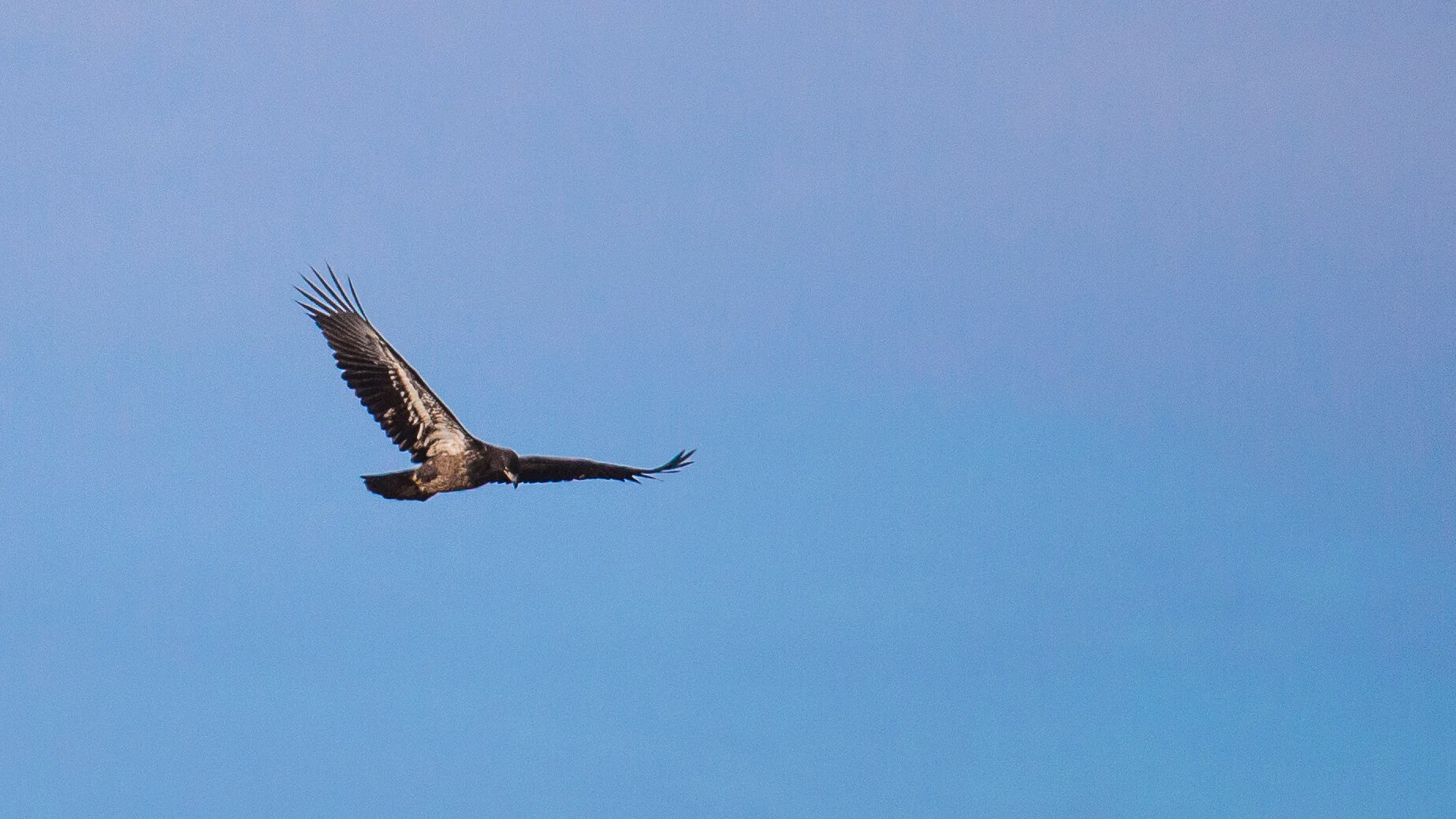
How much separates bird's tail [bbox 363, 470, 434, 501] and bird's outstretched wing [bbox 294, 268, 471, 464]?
0.42m

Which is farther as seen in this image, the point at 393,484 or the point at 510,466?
the point at 510,466

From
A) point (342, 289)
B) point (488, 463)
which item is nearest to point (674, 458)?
point (488, 463)

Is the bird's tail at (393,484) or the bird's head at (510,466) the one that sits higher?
the bird's head at (510,466)

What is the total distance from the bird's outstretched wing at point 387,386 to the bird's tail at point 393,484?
1.37ft

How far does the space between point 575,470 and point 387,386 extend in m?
3.50

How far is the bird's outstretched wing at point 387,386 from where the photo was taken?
24.7 metres

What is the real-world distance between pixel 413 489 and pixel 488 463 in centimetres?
112

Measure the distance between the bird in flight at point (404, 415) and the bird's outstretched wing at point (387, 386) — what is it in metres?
0.01

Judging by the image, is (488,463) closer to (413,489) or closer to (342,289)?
(413,489)

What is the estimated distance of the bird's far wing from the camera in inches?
1049

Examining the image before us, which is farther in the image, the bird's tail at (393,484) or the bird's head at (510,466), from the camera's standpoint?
the bird's head at (510,466)

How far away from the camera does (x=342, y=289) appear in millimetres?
25062

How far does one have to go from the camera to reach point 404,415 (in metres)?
24.8

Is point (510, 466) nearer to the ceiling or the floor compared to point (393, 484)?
nearer to the ceiling
